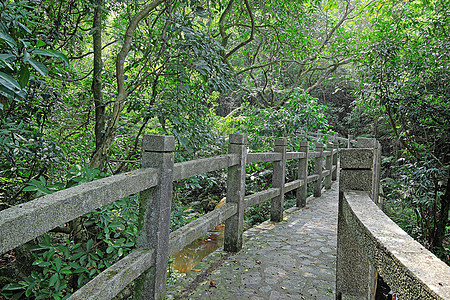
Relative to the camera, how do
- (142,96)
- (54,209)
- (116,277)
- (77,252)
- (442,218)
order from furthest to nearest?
1. (442,218)
2. (142,96)
3. (77,252)
4. (116,277)
5. (54,209)

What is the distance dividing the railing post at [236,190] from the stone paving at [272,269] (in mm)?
161

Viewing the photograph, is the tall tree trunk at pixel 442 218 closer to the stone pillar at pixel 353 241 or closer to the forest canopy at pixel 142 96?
the forest canopy at pixel 142 96

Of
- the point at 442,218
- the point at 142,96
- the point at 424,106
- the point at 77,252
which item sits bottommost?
the point at 442,218

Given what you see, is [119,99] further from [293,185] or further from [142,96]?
[293,185]

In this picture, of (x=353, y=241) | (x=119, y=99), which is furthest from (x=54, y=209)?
(x=119, y=99)

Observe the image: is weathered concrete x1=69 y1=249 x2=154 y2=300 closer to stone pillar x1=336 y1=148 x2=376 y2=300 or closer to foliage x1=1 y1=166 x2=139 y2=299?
foliage x1=1 y1=166 x2=139 y2=299

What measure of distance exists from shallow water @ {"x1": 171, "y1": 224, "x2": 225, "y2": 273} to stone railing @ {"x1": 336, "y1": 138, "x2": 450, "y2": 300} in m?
3.18

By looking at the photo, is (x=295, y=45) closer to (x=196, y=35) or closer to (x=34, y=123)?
(x=196, y=35)

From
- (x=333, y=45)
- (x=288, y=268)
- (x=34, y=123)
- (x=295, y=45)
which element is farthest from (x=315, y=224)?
(x=333, y=45)

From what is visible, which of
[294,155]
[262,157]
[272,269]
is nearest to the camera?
[272,269]

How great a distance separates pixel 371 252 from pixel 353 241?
0.86 meters

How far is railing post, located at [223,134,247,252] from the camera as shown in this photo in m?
3.60

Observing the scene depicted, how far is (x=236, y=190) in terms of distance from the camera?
12.0 feet

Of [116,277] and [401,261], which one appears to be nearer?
[401,261]
